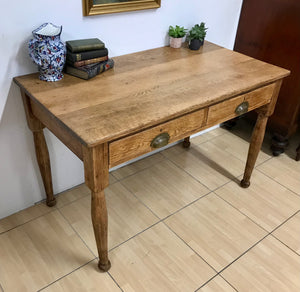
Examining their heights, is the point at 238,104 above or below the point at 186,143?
above

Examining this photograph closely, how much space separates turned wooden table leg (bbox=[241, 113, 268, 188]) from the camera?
5.81 feet

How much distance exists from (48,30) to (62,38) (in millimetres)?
129

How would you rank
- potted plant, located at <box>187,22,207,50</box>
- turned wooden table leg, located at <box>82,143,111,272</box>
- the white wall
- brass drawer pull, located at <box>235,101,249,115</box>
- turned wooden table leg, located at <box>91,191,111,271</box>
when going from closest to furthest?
turned wooden table leg, located at <box>82,143,111,272</box>, turned wooden table leg, located at <box>91,191,111,271</box>, the white wall, brass drawer pull, located at <box>235,101,249,115</box>, potted plant, located at <box>187,22,207,50</box>

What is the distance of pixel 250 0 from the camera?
6.86ft

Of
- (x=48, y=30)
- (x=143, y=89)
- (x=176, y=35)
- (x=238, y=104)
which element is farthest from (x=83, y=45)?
(x=238, y=104)

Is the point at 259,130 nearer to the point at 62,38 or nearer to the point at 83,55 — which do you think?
the point at 83,55

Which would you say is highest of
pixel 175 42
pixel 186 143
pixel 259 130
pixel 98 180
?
pixel 175 42

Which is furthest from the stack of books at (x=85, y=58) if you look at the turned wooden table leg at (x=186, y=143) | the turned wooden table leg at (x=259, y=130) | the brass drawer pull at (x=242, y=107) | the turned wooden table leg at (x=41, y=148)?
the turned wooden table leg at (x=186, y=143)

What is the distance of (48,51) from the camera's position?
4.24ft

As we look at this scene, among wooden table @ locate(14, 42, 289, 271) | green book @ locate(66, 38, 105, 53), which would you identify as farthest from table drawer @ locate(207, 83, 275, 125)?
green book @ locate(66, 38, 105, 53)

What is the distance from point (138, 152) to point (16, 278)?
2.69ft

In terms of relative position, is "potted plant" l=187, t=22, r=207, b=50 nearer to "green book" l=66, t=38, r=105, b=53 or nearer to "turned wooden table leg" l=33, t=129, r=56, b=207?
"green book" l=66, t=38, r=105, b=53

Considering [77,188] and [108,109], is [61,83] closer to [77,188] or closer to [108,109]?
[108,109]

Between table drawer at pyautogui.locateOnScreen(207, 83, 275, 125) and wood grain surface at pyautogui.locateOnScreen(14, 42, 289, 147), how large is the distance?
0.19 ft
